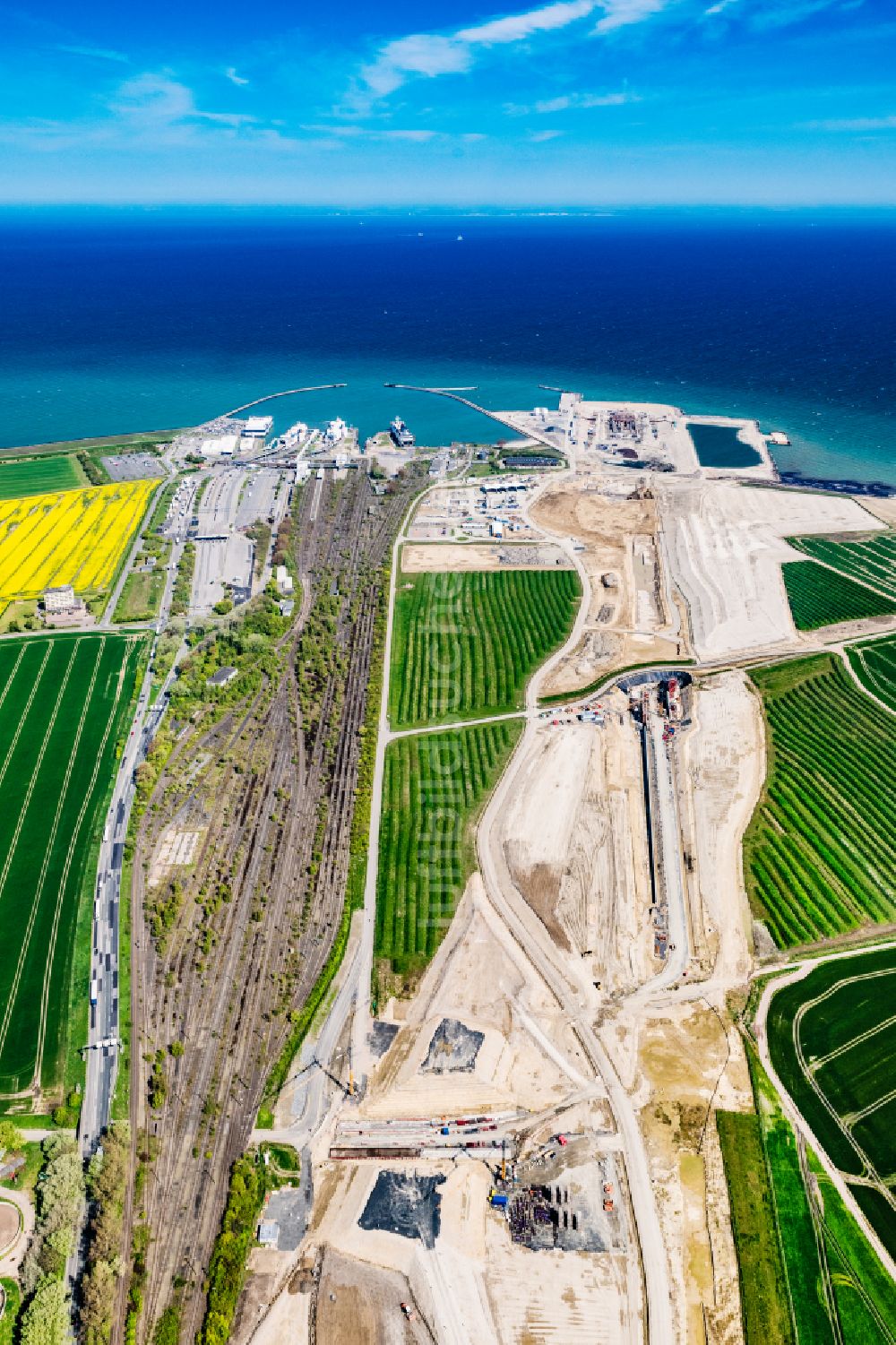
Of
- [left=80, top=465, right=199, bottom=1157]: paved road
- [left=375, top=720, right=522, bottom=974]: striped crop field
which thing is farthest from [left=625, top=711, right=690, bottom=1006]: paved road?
[left=80, top=465, right=199, bottom=1157]: paved road

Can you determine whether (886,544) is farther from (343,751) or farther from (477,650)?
(343,751)

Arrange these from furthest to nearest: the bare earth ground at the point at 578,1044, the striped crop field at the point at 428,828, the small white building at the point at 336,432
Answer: the small white building at the point at 336,432 < the striped crop field at the point at 428,828 < the bare earth ground at the point at 578,1044

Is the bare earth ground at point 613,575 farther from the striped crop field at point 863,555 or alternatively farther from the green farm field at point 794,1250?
the green farm field at point 794,1250

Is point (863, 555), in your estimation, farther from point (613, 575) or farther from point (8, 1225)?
point (8, 1225)

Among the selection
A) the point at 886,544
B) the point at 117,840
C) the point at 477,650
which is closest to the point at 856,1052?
the point at 477,650

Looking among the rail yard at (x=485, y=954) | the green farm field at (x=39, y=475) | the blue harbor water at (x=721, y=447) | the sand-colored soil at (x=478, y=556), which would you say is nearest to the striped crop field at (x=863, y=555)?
the rail yard at (x=485, y=954)

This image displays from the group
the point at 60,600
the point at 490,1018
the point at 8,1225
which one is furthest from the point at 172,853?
the point at 60,600
